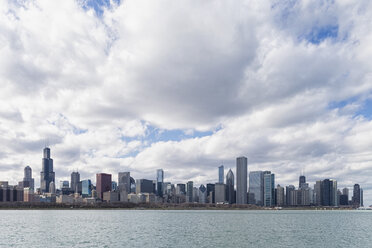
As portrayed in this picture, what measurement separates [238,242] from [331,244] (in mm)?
23612

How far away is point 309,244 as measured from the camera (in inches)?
3442

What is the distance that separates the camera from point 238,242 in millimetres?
87125

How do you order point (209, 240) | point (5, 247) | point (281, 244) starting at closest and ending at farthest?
point (5, 247), point (281, 244), point (209, 240)

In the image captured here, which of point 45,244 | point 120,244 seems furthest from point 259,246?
point 45,244

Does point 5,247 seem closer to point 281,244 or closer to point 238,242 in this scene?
point 238,242

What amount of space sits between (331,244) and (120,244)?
52255 millimetres

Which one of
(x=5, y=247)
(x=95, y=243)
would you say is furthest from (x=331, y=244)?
(x=5, y=247)

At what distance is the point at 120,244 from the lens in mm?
84125

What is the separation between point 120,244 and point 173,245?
12.7m

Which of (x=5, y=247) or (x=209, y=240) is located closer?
(x=5, y=247)

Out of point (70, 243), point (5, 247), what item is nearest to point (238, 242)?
point (70, 243)

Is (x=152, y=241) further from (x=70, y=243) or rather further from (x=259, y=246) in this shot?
(x=259, y=246)

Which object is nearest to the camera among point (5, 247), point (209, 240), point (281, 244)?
point (5, 247)

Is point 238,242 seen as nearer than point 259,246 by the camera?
No
